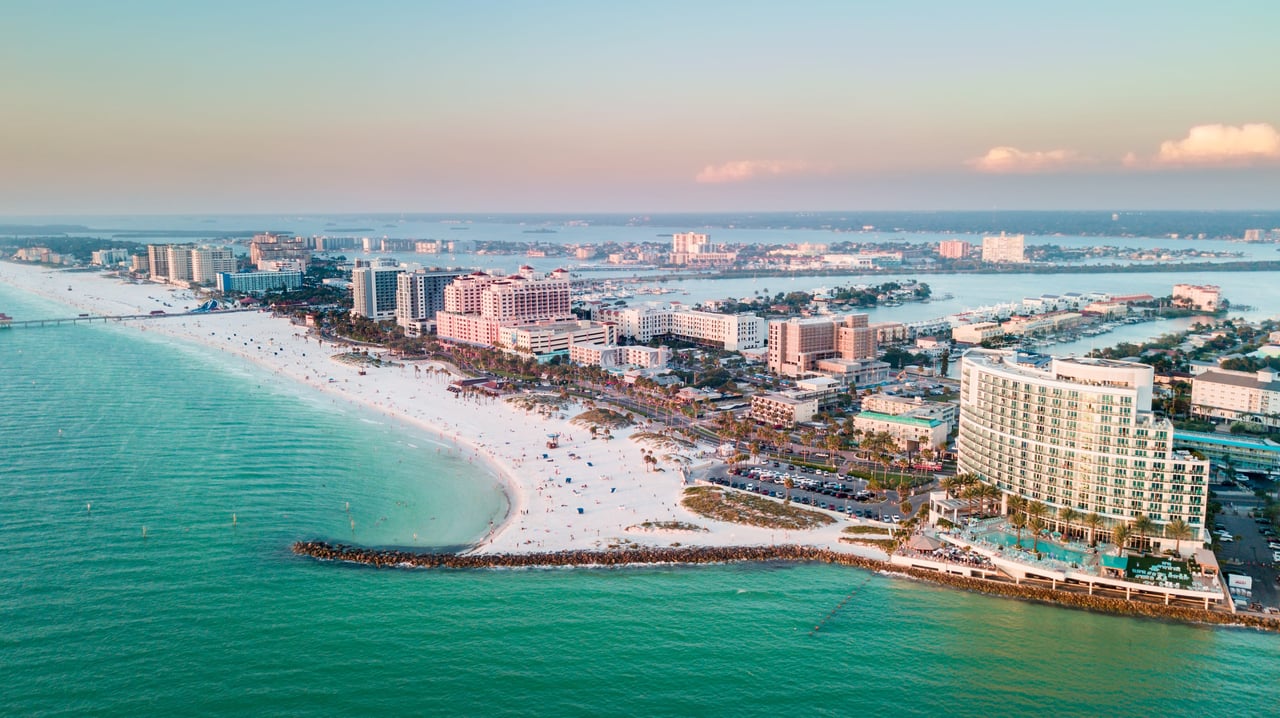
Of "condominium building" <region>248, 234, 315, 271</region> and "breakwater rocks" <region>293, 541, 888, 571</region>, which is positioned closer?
"breakwater rocks" <region>293, 541, 888, 571</region>

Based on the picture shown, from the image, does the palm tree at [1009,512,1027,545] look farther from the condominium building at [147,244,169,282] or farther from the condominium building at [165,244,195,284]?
the condominium building at [147,244,169,282]

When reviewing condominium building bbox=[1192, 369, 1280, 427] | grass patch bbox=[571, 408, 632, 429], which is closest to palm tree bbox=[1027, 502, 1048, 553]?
grass patch bbox=[571, 408, 632, 429]

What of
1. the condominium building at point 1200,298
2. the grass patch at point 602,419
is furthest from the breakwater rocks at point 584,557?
the condominium building at point 1200,298

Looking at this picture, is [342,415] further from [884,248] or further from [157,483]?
[884,248]

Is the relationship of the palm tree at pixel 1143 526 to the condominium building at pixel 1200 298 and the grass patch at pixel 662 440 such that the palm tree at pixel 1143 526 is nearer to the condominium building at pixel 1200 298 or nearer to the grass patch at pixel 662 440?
the grass patch at pixel 662 440

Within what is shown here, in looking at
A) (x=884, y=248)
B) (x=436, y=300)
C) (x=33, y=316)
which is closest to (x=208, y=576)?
(x=436, y=300)

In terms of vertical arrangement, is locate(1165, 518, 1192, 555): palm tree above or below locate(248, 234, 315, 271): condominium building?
below
